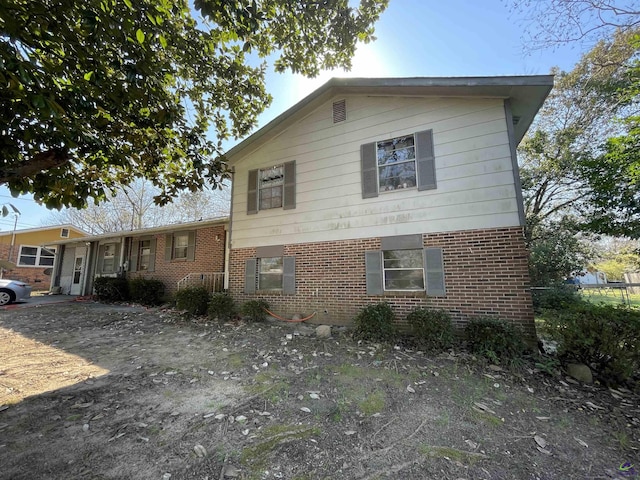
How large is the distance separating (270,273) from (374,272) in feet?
10.5

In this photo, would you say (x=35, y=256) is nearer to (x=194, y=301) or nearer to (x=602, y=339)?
(x=194, y=301)

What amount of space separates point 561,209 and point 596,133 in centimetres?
326

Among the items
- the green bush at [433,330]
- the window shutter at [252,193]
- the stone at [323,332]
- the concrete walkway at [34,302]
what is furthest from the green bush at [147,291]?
the green bush at [433,330]

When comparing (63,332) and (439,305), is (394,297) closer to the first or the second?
(439,305)

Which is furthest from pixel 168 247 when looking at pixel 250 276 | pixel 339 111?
pixel 339 111

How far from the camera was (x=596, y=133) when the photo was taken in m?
11.8

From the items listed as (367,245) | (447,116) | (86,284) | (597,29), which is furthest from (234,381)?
(86,284)

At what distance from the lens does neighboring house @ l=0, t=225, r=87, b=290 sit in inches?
685

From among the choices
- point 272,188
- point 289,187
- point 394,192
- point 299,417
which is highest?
point 272,188

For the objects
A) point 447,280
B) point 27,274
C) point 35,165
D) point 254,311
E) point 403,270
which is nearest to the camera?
point 35,165

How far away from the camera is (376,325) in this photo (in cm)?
595

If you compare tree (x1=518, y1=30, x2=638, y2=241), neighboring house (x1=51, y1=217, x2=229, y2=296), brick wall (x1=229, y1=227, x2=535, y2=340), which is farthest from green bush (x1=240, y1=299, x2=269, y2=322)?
tree (x1=518, y1=30, x2=638, y2=241)

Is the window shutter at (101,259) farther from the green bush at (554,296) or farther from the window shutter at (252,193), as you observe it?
the green bush at (554,296)

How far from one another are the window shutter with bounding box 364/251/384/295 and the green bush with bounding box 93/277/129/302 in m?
10.8
